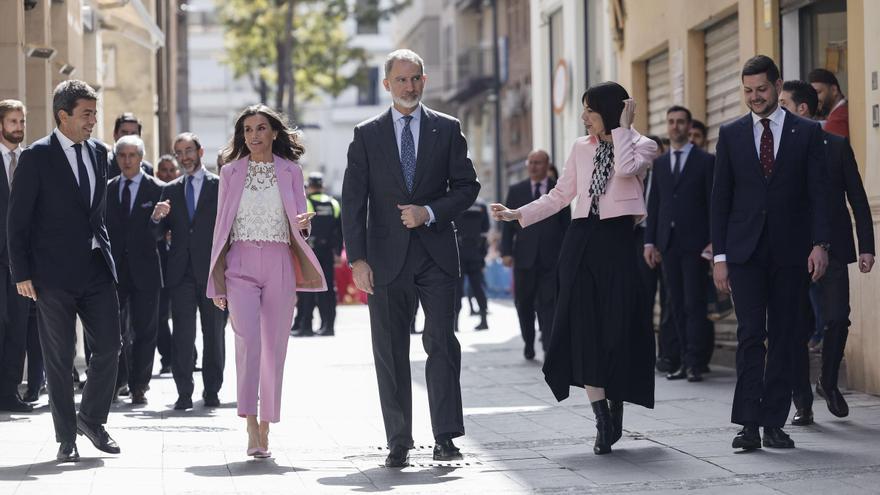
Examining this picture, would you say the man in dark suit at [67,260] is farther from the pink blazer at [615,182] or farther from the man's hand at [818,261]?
the man's hand at [818,261]

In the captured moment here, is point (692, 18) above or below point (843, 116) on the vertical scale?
above

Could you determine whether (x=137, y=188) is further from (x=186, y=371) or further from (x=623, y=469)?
(x=623, y=469)

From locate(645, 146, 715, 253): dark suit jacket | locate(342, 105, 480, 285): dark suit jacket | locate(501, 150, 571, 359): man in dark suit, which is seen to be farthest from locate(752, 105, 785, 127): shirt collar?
locate(501, 150, 571, 359): man in dark suit

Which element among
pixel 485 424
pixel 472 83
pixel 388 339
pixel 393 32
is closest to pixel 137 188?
pixel 485 424

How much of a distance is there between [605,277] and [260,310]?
1952mm

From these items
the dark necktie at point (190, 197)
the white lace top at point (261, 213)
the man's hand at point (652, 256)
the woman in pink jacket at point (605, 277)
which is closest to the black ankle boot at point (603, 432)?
the woman in pink jacket at point (605, 277)

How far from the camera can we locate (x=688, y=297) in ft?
46.8

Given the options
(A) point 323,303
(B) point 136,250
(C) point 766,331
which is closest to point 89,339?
(B) point 136,250

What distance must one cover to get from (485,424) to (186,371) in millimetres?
2673

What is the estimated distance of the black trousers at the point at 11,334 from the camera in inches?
488

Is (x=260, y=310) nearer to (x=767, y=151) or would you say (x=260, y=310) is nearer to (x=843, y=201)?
(x=767, y=151)

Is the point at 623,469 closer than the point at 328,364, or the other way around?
the point at 623,469

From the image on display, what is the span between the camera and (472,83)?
60.2 meters

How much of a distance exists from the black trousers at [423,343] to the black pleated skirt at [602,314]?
0.71 meters
